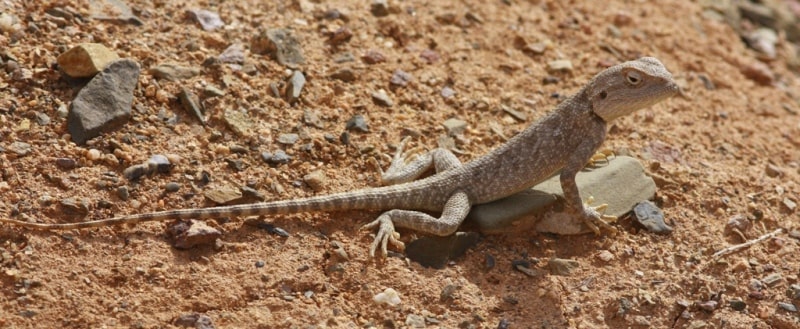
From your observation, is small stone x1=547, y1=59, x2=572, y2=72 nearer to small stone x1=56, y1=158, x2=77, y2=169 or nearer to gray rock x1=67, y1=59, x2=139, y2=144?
gray rock x1=67, y1=59, x2=139, y2=144

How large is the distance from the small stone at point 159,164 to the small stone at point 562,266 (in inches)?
121

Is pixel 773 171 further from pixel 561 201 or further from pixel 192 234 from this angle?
pixel 192 234

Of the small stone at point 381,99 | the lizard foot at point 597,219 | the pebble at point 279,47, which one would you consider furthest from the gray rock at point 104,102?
the lizard foot at point 597,219

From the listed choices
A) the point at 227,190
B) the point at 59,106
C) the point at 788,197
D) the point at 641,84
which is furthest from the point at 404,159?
the point at 788,197

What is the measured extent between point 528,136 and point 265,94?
2.42 metres

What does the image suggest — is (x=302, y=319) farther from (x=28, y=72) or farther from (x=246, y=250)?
(x=28, y=72)

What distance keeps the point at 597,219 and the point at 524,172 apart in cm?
69

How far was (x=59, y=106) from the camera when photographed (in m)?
6.74

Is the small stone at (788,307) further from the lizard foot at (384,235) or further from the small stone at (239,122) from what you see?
the small stone at (239,122)

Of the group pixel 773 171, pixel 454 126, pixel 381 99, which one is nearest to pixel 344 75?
pixel 381 99

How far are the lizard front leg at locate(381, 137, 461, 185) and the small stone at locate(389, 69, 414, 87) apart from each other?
947 mm

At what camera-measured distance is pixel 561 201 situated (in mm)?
6957

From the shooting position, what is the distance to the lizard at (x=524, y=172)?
21.3ft

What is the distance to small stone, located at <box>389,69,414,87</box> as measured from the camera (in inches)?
318
